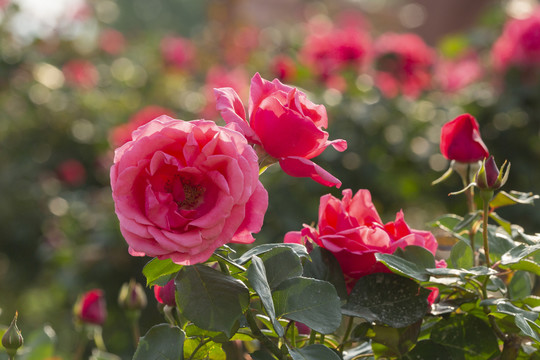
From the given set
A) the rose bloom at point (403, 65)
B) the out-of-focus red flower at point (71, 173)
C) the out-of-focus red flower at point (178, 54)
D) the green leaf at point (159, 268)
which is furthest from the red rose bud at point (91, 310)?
the out-of-focus red flower at point (178, 54)

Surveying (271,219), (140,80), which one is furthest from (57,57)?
(271,219)

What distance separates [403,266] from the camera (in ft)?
1.63

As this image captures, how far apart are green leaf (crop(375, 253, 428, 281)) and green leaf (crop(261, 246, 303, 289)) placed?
0.07 meters

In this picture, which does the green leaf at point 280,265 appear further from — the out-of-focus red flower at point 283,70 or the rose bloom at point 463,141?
the out-of-focus red flower at point 283,70

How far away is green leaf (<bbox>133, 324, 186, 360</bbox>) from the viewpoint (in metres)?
0.46

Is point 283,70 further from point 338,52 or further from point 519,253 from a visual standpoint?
Result: point 519,253

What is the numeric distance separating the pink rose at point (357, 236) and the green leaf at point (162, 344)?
0.50ft

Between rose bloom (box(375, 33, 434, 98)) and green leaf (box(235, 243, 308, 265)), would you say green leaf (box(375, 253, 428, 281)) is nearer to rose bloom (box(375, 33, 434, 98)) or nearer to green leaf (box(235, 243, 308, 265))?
green leaf (box(235, 243, 308, 265))

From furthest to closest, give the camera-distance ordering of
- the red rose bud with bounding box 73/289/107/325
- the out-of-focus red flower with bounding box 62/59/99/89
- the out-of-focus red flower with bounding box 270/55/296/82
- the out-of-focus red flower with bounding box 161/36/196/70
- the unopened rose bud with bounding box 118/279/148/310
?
the out-of-focus red flower with bounding box 161/36/196/70 < the out-of-focus red flower with bounding box 62/59/99/89 < the out-of-focus red flower with bounding box 270/55/296/82 < the red rose bud with bounding box 73/289/107/325 < the unopened rose bud with bounding box 118/279/148/310

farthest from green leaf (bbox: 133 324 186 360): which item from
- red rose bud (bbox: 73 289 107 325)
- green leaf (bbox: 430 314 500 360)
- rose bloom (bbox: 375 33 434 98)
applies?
rose bloom (bbox: 375 33 434 98)

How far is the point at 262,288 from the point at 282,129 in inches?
5.7

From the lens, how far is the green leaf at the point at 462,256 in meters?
0.57

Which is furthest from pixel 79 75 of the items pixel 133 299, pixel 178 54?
pixel 133 299

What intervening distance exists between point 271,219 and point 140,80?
2.37m
